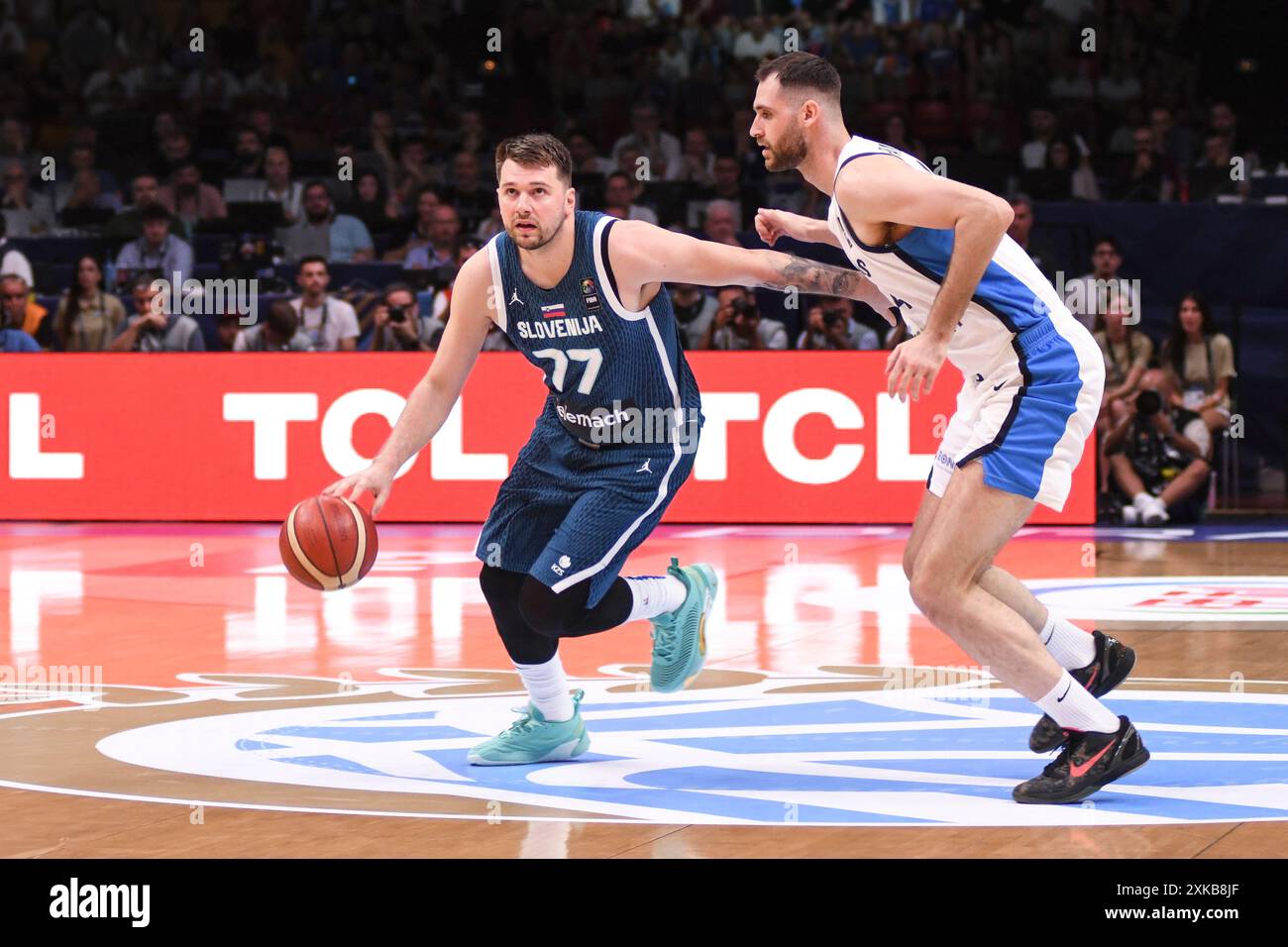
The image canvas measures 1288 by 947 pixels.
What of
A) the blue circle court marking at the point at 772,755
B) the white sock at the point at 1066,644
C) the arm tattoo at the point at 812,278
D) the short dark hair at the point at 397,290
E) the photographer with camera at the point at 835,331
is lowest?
the blue circle court marking at the point at 772,755

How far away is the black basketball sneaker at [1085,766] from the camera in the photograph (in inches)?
185

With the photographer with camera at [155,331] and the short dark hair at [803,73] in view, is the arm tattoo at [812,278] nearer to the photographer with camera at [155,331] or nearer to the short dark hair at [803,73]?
the short dark hair at [803,73]

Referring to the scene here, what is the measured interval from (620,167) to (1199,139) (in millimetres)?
5604

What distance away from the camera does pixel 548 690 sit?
5.39m

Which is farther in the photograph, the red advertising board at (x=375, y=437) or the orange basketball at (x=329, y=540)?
the red advertising board at (x=375, y=437)

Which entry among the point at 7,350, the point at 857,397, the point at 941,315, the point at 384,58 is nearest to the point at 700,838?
the point at 941,315

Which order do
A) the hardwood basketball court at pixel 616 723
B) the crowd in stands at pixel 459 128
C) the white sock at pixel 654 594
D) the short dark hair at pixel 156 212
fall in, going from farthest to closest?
the short dark hair at pixel 156 212, the crowd in stands at pixel 459 128, the white sock at pixel 654 594, the hardwood basketball court at pixel 616 723

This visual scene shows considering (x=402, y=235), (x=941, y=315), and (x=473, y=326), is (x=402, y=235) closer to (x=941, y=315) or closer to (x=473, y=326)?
(x=473, y=326)

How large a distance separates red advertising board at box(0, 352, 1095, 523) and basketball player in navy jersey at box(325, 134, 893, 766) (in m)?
7.15

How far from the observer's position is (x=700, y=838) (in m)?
4.29

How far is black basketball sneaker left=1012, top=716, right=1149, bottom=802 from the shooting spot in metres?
4.70

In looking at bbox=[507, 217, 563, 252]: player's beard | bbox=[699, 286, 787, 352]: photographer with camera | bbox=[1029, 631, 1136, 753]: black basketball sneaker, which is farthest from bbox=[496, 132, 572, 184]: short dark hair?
bbox=[699, 286, 787, 352]: photographer with camera
